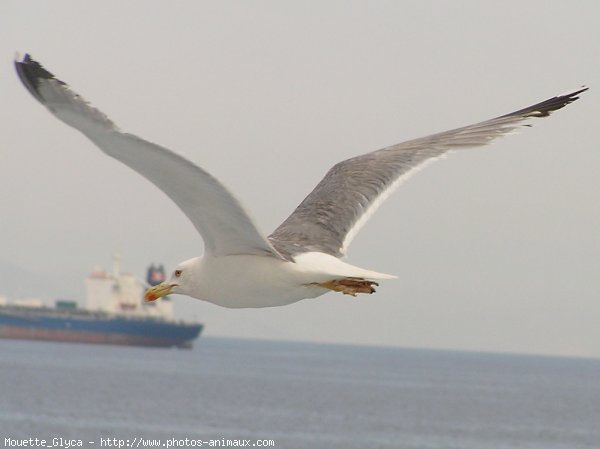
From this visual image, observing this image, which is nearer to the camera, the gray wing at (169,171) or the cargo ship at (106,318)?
the gray wing at (169,171)

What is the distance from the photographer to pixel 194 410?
3226 inches

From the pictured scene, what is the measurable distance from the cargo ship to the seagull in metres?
132

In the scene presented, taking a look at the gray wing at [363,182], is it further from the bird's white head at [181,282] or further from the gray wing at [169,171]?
the gray wing at [169,171]

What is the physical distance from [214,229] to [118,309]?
5703 inches

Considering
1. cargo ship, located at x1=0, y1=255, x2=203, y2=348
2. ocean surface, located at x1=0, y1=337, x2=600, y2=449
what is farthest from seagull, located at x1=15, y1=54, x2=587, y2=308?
cargo ship, located at x1=0, y1=255, x2=203, y2=348

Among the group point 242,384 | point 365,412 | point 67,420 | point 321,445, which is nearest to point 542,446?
point 321,445

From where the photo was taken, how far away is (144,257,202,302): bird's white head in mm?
9469

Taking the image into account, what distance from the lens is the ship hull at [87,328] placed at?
478ft

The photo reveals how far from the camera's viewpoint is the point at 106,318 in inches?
5738

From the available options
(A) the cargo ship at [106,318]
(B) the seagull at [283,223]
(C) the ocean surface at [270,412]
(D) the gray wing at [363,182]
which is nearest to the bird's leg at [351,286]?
(B) the seagull at [283,223]

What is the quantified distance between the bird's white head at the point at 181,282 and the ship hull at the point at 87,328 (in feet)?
448

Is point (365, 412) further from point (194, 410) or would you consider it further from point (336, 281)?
point (336, 281)

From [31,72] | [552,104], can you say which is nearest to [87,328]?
[552,104]

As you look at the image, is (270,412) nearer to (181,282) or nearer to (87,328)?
(87,328)
